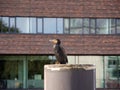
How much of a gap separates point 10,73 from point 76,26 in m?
6.56

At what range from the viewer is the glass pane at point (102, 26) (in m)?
34.8

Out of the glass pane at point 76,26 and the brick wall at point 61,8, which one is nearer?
the brick wall at point 61,8

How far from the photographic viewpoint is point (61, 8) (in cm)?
3462

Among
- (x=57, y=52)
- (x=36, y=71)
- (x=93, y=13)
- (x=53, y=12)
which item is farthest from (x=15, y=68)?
(x=57, y=52)

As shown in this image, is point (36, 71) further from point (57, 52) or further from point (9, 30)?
point (57, 52)

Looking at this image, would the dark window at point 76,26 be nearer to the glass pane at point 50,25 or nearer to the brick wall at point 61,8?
the brick wall at point 61,8

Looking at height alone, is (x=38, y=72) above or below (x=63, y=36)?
below

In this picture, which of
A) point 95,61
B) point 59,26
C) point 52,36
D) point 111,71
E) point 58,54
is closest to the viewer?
point 58,54

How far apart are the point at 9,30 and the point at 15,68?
3.15 meters

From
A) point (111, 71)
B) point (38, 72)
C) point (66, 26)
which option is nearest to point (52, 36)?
point (66, 26)

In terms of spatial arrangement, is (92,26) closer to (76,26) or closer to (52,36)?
(76,26)

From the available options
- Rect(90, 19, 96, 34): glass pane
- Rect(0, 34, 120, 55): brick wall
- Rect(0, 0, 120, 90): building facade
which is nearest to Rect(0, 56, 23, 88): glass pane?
Rect(0, 0, 120, 90): building facade

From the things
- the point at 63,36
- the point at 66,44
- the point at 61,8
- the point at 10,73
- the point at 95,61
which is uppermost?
the point at 61,8

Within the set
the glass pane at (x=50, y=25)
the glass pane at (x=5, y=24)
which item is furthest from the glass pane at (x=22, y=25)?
the glass pane at (x=50, y=25)
